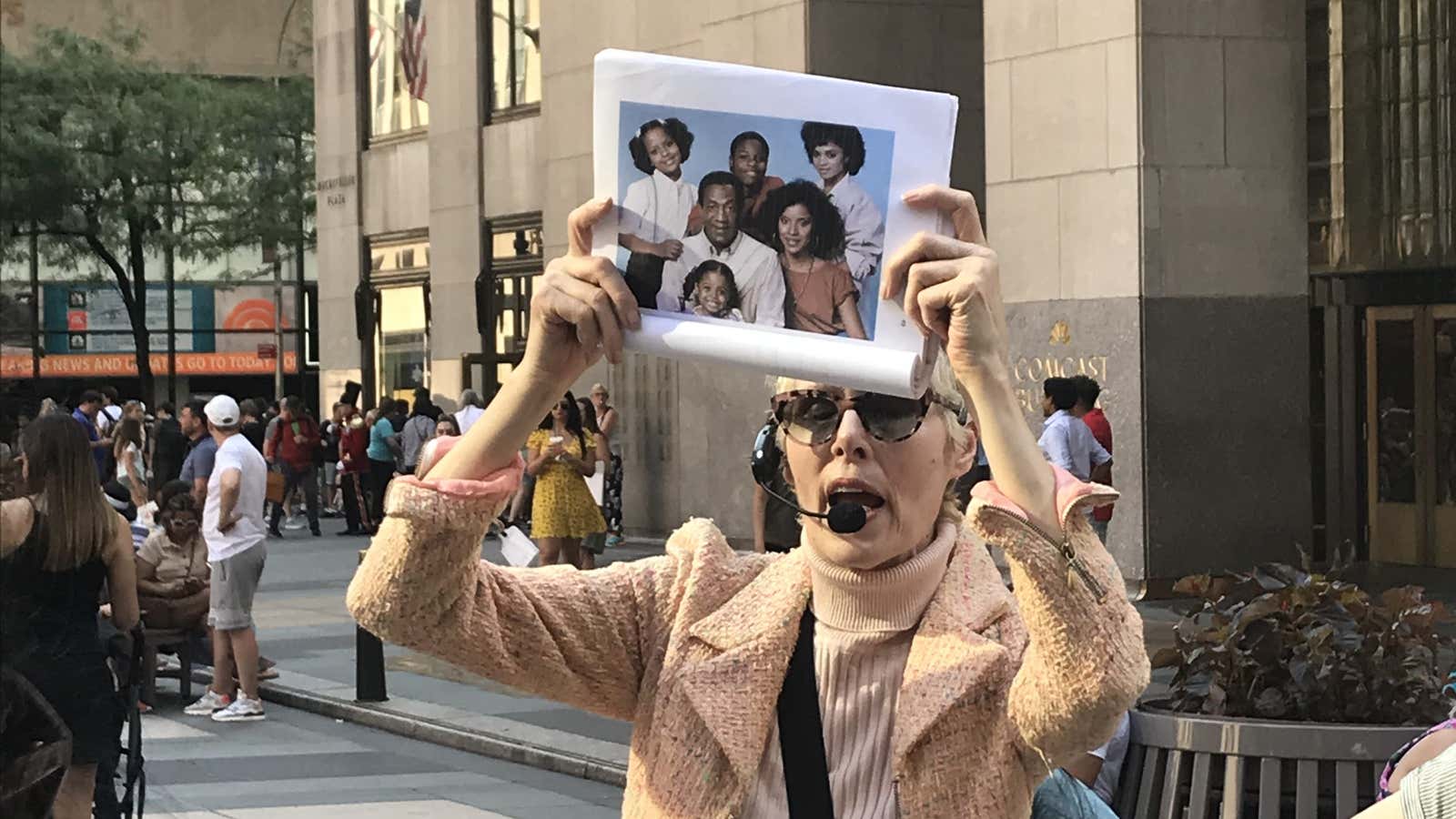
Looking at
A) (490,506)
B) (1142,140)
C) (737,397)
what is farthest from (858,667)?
(737,397)

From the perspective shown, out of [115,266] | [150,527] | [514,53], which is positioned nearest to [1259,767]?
[115,266]

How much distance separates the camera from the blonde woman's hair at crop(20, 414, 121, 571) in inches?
303

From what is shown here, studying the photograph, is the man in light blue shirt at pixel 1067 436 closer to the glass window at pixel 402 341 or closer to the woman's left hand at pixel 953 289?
the woman's left hand at pixel 953 289

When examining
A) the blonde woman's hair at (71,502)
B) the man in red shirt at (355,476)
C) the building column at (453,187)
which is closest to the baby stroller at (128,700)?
the blonde woman's hair at (71,502)

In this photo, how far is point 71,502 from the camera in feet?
27.7

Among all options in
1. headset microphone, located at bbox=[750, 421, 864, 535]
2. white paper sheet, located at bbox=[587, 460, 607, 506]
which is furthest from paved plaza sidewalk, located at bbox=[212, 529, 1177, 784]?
headset microphone, located at bbox=[750, 421, 864, 535]

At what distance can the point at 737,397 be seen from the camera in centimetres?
2392

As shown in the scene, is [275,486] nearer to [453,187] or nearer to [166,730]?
[453,187]

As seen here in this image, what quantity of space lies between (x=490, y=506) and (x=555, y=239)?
80.9 ft

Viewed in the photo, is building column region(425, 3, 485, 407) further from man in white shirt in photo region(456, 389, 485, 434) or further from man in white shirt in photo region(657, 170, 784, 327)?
man in white shirt in photo region(657, 170, 784, 327)

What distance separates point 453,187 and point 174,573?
60.1ft

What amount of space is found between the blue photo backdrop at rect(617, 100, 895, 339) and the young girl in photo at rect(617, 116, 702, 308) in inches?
0.5

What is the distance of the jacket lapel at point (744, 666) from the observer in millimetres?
3373

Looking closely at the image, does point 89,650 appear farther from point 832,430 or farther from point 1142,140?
point 1142,140
